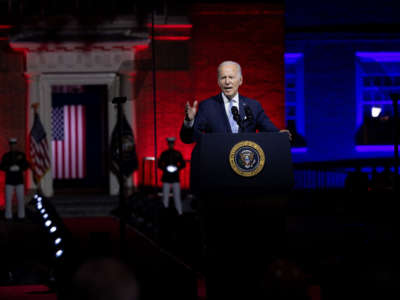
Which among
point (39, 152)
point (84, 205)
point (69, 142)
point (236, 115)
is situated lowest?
point (84, 205)

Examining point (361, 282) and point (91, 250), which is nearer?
point (361, 282)

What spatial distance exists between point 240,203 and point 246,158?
28cm

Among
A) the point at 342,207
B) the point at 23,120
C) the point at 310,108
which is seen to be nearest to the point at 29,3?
the point at 23,120

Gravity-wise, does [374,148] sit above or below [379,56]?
below

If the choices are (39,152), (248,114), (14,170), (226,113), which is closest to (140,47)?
(39,152)

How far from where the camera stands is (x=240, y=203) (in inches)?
123

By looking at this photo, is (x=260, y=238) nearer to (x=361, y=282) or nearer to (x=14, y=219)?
(x=361, y=282)

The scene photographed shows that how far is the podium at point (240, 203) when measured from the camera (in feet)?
10.1

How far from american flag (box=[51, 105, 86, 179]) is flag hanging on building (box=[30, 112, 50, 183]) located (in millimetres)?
2260

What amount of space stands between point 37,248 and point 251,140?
5.89 m

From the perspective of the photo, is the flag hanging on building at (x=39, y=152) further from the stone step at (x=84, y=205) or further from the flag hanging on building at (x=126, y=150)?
the flag hanging on building at (x=126, y=150)

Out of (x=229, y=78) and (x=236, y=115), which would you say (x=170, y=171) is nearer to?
(x=229, y=78)

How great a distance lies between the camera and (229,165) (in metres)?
3.11

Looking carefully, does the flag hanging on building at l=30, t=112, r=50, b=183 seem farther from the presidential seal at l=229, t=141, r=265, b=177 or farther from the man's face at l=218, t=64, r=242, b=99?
the presidential seal at l=229, t=141, r=265, b=177
